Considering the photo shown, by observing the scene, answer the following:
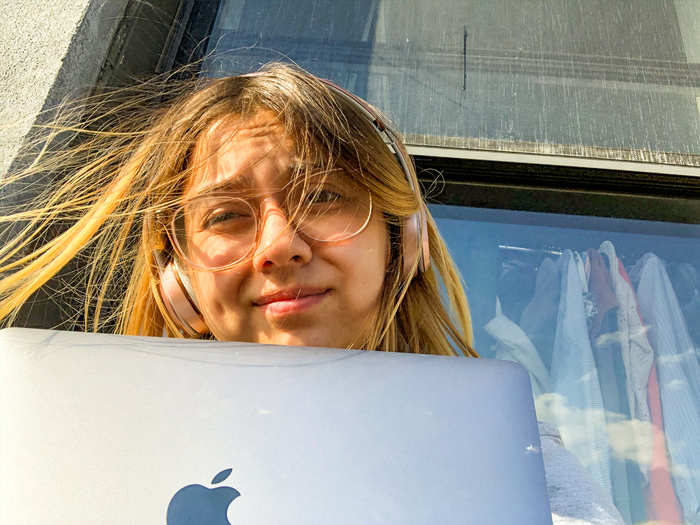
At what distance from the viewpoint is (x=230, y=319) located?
669 millimetres

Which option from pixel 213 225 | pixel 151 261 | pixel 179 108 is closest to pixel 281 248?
pixel 213 225

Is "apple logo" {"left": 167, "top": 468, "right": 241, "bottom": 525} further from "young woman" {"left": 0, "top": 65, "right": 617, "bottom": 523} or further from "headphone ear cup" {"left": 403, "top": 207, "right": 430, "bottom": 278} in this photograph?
"headphone ear cup" {"left": 403, "top": 207, "right": 430, "bottom": 278}

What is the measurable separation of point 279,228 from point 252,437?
289 mm

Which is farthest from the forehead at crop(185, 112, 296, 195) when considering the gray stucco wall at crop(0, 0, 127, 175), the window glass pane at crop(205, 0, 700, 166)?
the window glass pane at crop(205, 0, 700, 166)

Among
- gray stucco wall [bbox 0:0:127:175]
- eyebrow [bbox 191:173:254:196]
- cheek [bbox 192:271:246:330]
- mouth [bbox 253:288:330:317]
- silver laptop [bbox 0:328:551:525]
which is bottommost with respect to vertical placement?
silver laptop [bbox 0:328:551:525]

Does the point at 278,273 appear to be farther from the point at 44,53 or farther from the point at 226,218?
the point at 44,53

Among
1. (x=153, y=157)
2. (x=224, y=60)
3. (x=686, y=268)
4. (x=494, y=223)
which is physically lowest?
(x=153, y=157)

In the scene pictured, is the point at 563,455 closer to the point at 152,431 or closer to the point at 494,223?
the point at 152,431

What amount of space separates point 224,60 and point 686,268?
127cm

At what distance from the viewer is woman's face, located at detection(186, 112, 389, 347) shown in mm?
632

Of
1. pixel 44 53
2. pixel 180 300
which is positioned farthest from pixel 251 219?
pixel 44 53

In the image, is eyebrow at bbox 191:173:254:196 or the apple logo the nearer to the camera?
the apple logo

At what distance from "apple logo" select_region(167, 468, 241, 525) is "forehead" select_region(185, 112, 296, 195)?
38cm

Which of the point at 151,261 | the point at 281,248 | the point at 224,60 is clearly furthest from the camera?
the point at 224,60
